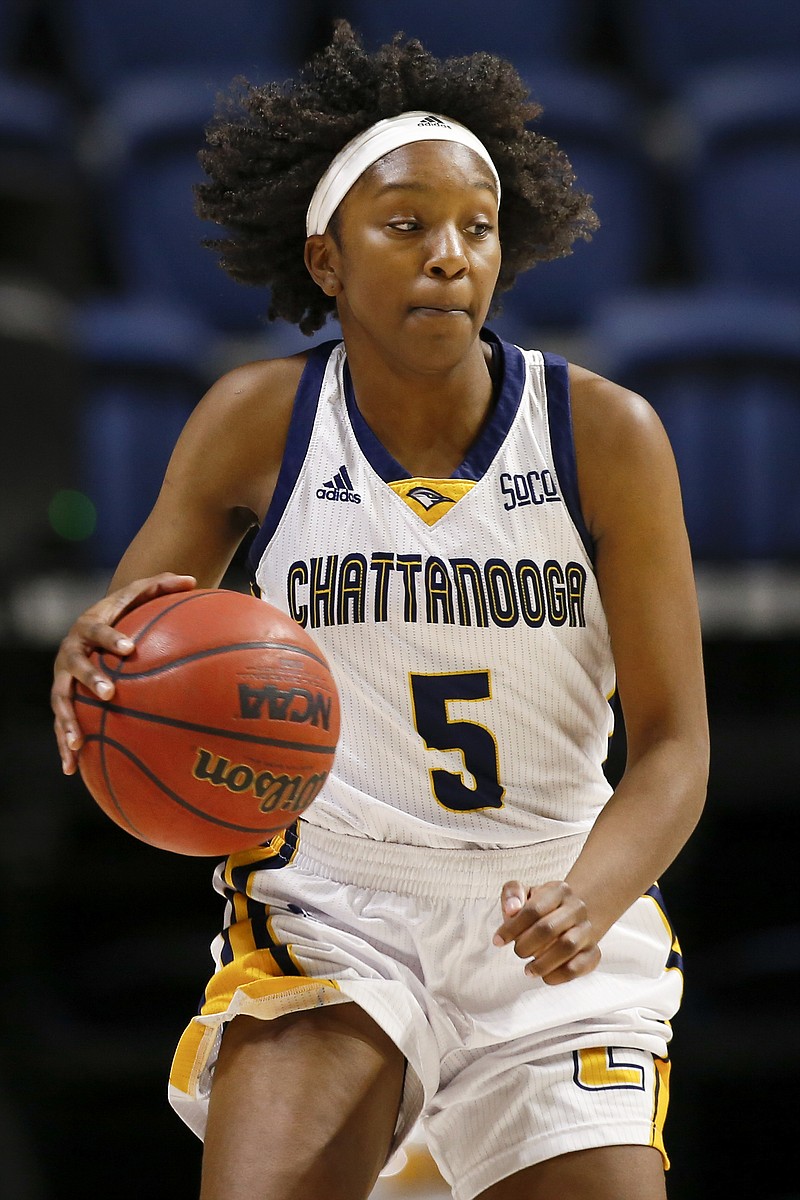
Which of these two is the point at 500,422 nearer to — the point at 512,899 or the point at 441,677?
the point at 441,677

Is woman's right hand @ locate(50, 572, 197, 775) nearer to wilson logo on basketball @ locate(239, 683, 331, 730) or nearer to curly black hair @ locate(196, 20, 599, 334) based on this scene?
wilson logo on basketball @ locate(239, 683, 331, 730)

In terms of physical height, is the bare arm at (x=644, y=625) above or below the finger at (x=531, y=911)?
above

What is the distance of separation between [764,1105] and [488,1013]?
2.65 meters

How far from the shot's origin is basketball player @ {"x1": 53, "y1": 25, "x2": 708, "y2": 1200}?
243 cm

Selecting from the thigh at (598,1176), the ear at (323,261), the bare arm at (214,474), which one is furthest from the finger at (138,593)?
Result: the thigh at (598,1176)

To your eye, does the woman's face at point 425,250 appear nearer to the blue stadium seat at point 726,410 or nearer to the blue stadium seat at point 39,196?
the blue stadium seat at point 726,410

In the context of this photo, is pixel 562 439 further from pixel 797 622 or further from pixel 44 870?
pixel 44 870

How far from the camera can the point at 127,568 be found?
8.94 feet

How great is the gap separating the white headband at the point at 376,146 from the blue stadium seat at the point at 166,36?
159 inches

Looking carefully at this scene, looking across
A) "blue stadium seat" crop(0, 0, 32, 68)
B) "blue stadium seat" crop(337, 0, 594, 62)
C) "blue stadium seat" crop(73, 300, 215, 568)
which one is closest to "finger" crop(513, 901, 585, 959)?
"blue stadium seat" crop(73, 300, 215, 568)

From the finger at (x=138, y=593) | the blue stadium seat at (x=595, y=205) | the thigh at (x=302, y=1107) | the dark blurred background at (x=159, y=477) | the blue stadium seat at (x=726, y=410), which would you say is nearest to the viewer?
the thigh at (x=302, y=1107)

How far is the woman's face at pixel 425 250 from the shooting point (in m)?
2.54

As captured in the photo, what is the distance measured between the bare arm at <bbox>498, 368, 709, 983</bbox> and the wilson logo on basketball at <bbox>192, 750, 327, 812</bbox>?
17.2 inches

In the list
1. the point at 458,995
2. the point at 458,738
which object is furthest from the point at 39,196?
the point at 458,995
